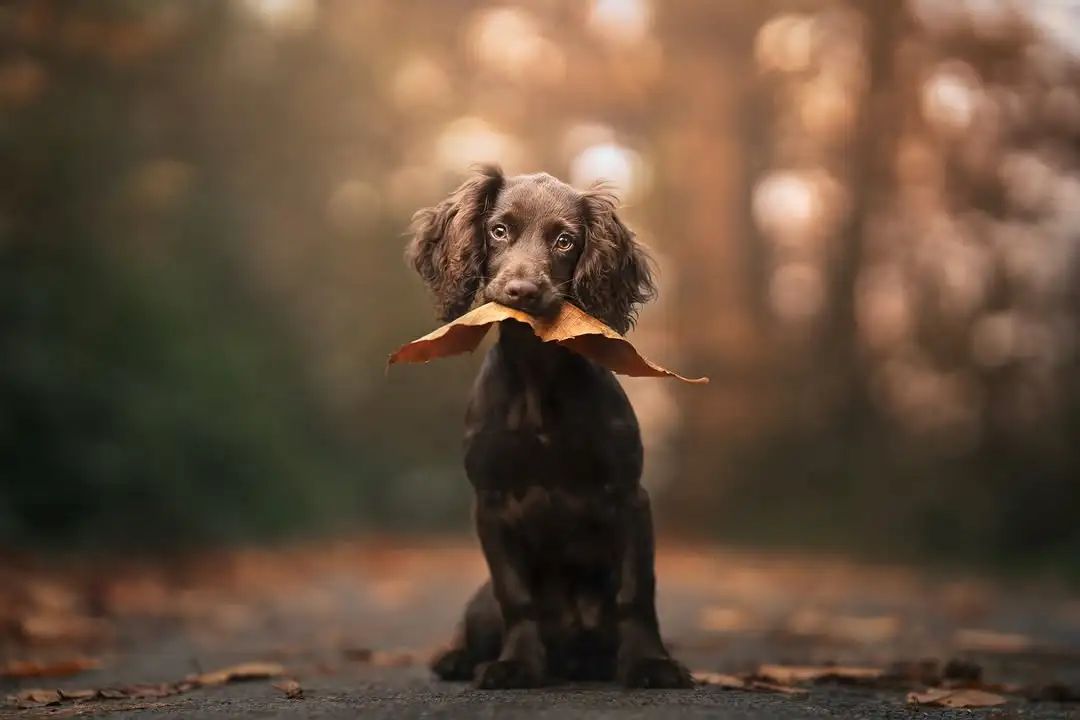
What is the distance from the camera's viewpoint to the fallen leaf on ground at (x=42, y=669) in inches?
172

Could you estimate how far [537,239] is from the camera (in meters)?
3.45

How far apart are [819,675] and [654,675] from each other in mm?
1133

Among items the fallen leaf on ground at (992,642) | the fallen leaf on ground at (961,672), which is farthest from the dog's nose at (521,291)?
the fallen leaf on ground at (992,642)

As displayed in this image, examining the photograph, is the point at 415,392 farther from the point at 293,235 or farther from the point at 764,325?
the point at 764,325

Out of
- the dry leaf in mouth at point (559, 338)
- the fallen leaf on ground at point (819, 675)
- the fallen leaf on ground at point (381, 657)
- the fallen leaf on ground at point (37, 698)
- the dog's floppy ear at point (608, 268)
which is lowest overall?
the fallen leaf on ground at point (37, 698)

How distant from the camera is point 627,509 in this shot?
3523 mm

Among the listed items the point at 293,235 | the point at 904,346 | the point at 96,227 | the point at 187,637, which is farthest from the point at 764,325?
the point at 187,637

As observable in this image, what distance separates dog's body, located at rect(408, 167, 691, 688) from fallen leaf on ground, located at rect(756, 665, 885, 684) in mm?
856

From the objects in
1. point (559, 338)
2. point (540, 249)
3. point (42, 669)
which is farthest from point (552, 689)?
point (42, 669)

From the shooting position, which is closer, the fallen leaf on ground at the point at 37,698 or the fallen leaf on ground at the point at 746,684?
the fallen leaf on ground at the point at 37,698

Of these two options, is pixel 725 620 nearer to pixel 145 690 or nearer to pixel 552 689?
pixel 552 689

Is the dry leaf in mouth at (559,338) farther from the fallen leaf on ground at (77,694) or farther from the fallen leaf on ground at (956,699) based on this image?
the fallen leaf on ground at (77,694)

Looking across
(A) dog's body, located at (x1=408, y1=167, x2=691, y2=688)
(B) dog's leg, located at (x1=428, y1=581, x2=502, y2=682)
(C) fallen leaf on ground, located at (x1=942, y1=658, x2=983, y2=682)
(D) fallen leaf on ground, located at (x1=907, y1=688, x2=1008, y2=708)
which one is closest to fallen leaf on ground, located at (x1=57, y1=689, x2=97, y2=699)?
(B) dog's leg, located at (x1=428, y1=581, x2=502, y2=682)

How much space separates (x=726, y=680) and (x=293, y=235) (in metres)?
10.5
